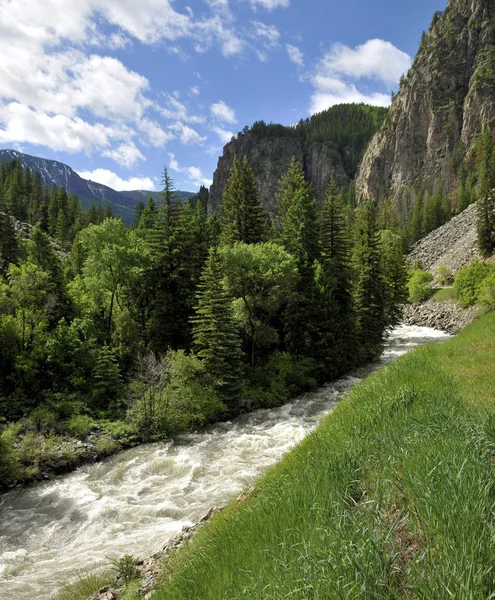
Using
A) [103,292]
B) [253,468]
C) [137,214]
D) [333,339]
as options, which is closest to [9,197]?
[137,214]

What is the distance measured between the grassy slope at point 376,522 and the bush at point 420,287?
7068 cm

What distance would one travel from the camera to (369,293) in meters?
38.7

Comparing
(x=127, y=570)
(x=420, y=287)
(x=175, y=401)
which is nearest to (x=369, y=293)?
(x=175, y=401)

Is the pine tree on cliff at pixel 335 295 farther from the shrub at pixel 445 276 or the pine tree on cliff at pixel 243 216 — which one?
the shrub at pixel 445 276

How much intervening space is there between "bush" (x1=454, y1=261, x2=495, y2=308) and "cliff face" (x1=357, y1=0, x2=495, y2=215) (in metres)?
101

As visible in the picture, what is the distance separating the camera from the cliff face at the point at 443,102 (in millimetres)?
132875

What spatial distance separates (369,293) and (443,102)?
144749 millimetres

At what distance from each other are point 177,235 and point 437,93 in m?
158

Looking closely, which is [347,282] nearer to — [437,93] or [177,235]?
[177,235]

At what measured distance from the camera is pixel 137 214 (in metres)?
81.0

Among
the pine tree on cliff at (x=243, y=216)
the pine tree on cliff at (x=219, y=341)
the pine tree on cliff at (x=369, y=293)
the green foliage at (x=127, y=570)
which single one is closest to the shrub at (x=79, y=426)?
the pine tree on cliff at (x=219, y=341)

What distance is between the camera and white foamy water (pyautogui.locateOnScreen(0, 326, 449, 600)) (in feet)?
36.1

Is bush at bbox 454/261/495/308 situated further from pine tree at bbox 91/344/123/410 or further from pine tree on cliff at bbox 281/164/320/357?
pine tree at bbox 91/344/123/410

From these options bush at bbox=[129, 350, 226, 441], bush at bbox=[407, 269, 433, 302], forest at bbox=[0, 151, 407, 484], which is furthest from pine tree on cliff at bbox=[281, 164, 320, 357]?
bush at bbox=[407, 269, 433, 302]
